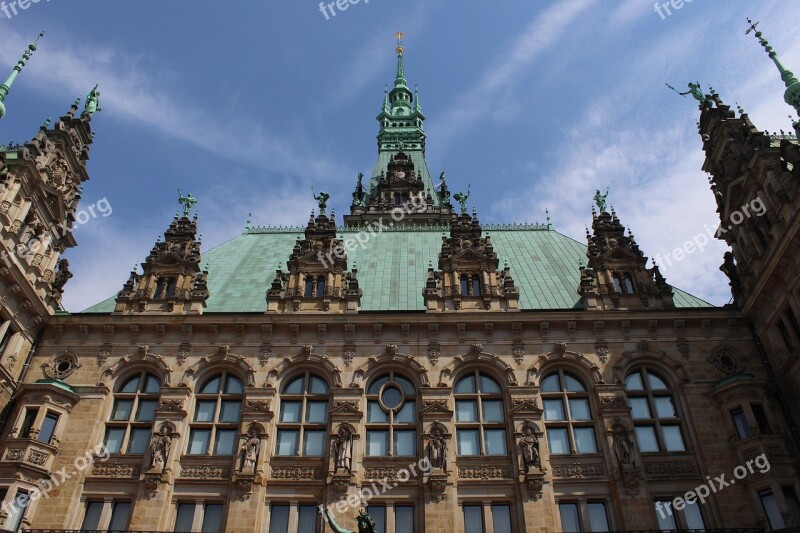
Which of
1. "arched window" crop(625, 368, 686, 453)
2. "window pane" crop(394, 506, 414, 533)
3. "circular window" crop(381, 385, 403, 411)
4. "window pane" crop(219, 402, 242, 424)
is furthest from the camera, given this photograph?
"circular window" crop(381, 385, 403, 411)

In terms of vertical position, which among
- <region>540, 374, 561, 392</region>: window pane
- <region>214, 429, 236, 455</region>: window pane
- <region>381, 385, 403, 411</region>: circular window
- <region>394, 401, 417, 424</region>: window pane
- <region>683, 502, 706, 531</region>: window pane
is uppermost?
<region>540, 374, 561, 392</region>: window pane

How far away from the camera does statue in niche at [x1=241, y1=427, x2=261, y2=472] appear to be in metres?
20.8

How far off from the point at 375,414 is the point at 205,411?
588 centimetres

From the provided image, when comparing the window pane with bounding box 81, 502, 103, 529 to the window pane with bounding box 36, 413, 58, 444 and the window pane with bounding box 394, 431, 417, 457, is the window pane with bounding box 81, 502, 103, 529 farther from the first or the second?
the window pane with bounding box 394, 431, 417, 457

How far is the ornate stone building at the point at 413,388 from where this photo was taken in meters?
20.3

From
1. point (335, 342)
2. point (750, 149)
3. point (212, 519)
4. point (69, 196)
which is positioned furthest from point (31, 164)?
point (750, 149)

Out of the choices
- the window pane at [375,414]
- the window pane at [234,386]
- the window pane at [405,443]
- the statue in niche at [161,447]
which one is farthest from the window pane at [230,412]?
the window pane at [405,443]

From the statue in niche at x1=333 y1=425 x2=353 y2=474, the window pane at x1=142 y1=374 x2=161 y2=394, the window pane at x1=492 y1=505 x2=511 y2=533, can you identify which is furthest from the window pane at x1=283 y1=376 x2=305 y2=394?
the window pane at x1=492 y1=505 x2=511 y2=533

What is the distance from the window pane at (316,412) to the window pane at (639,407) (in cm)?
1040

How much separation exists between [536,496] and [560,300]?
8.79 m

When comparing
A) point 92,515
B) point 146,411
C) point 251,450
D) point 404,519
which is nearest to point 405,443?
point 404,519

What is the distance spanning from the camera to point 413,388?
2317 cm

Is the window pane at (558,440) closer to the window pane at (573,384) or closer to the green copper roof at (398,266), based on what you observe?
the window pane at (573,384)

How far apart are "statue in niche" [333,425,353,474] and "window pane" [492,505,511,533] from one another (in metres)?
4.68
